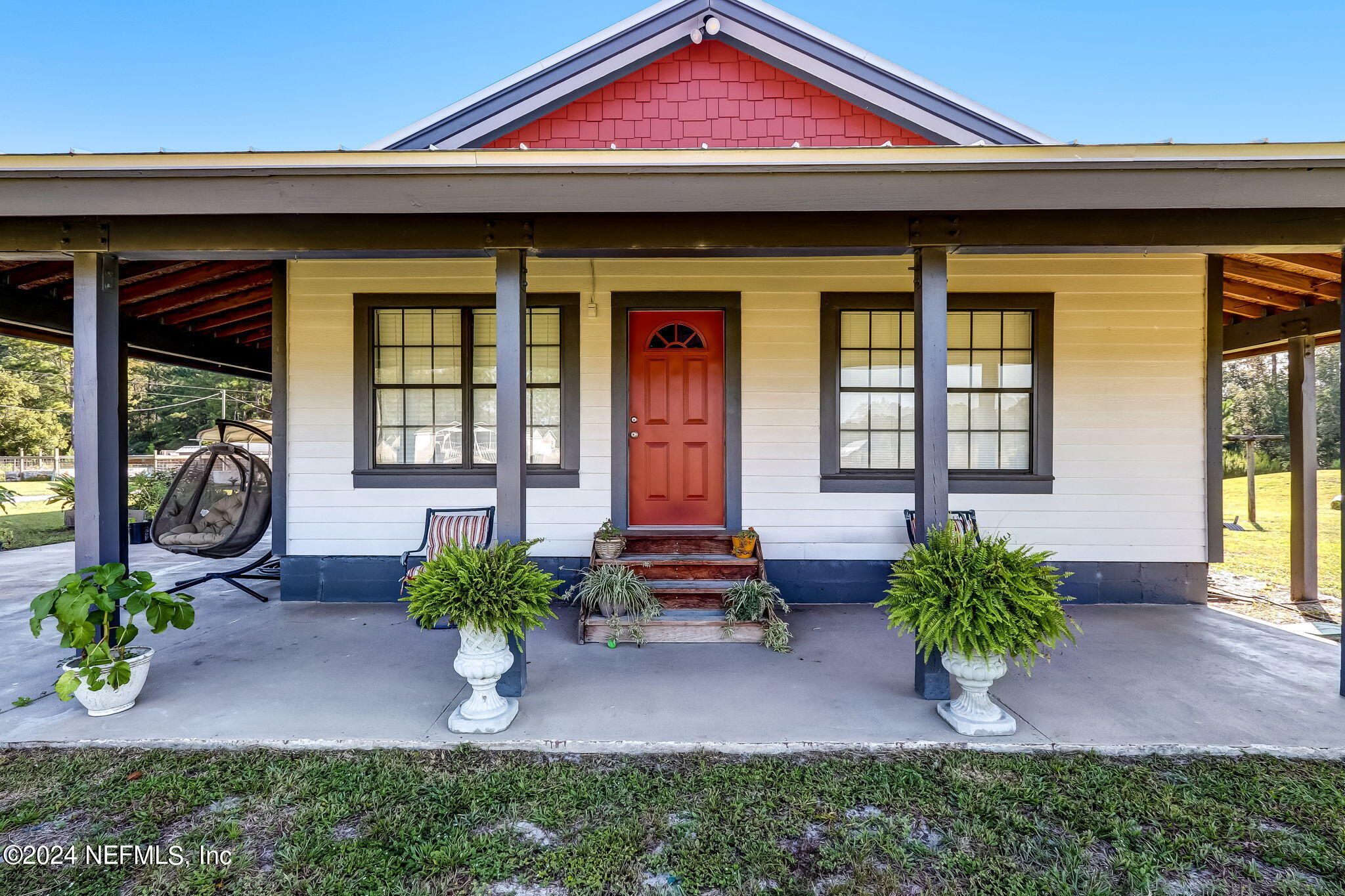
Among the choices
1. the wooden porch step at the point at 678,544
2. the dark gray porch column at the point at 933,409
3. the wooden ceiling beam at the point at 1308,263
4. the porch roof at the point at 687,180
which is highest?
the wooden ceiling beam at the point at 1308,263

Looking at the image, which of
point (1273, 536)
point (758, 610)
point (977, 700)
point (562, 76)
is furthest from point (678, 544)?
point (1273, 536)

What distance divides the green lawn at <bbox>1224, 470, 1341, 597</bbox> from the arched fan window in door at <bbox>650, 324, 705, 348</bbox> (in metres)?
5.57

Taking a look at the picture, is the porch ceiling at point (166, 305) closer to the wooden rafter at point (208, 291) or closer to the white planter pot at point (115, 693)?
the wooden rafter at point (208, 291)

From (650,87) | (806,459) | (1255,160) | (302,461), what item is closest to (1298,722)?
(1255,160)

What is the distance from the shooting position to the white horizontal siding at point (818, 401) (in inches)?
182

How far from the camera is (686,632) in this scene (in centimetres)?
384

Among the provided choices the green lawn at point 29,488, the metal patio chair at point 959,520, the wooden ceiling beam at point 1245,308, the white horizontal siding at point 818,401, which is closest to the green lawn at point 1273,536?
the white horizontal siding at point 818,401

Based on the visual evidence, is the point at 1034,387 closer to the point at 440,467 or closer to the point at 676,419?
the point at 676,419

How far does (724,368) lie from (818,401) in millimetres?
774

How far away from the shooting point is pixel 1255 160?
245 cm

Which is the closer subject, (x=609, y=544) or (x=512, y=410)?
(x=512, y=410)

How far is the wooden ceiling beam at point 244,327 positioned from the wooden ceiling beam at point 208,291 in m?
1.11

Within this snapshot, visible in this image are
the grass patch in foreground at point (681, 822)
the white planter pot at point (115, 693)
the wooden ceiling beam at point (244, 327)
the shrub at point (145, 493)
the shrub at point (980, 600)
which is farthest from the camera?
the shrub at point (145, 493)

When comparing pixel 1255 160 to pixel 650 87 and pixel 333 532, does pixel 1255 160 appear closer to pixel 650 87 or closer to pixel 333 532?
pixel 650 87
